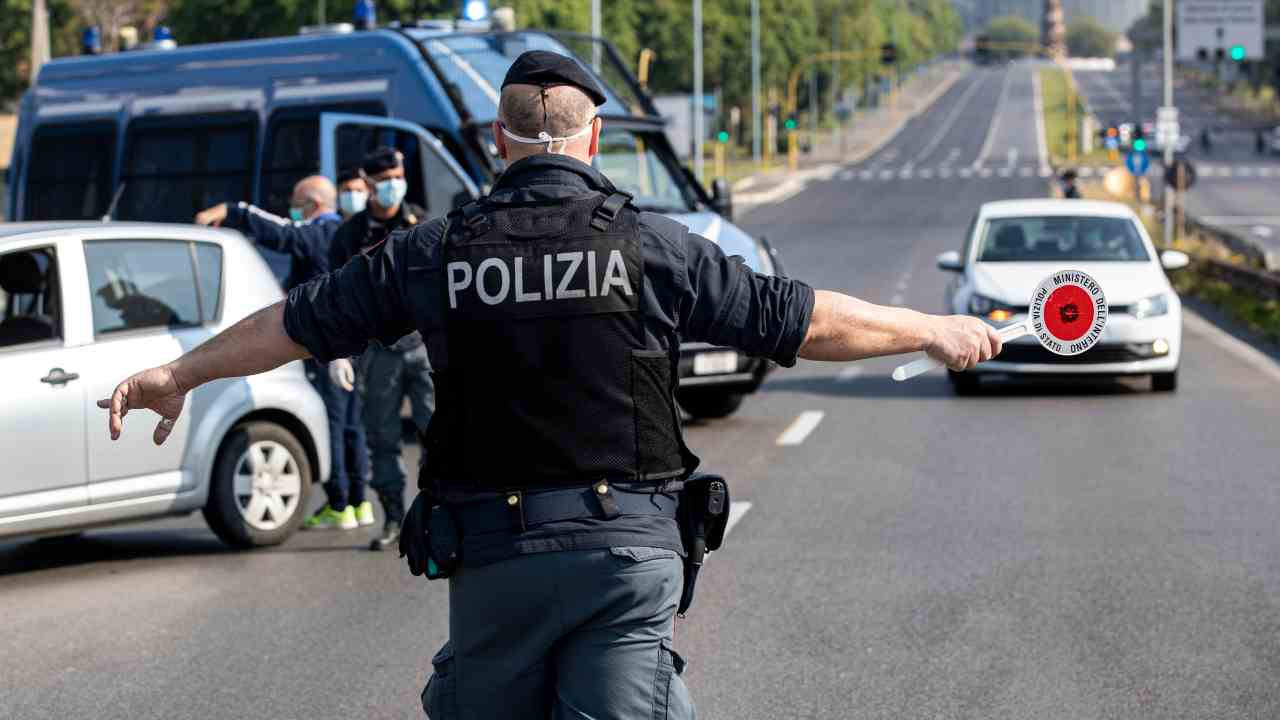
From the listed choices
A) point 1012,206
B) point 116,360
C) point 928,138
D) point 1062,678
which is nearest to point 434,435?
point 1062,678

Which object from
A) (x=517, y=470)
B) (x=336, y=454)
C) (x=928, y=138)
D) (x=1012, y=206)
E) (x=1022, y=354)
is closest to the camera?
(x=517, y=470)

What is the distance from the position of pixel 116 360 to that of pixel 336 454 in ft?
4.72

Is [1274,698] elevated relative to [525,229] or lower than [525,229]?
lower

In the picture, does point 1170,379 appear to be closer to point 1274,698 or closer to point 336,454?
point 336,454

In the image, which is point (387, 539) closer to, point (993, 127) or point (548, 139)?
point (548, 139)

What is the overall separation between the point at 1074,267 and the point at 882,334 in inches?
489

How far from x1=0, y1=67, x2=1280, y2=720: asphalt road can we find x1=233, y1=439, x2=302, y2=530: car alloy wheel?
174 mm

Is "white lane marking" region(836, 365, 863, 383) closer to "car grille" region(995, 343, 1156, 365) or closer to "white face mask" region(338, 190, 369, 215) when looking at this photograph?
"car grille" region(995, 343, 1156, 365)

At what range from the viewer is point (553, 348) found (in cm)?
352

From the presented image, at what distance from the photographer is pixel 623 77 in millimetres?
16438

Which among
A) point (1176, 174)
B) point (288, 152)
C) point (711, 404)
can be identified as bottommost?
point (711, 404)

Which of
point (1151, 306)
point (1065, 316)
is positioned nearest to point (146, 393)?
point (1065, 316)

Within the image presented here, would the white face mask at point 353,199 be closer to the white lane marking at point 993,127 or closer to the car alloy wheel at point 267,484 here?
the car alloy wheel at point 267,484

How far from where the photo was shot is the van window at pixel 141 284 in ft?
28.6
